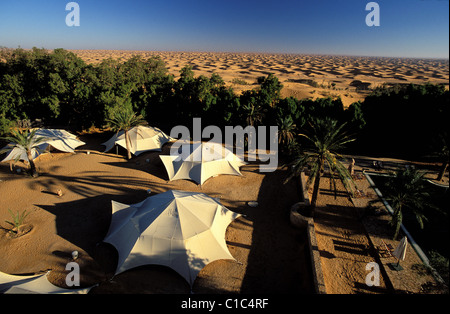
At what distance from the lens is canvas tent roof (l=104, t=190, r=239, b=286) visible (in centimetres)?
1138

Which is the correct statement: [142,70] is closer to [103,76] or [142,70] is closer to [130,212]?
[103,76]

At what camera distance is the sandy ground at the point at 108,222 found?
1116cm

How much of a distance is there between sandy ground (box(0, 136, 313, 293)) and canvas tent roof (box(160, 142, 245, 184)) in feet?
2.51

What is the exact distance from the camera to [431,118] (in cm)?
2245

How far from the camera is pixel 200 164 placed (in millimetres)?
19828

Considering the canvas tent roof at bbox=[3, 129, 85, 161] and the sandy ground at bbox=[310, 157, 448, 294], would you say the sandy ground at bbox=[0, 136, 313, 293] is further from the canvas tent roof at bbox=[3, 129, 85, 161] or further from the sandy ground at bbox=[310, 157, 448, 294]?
the sandy ground at bbox=[310, 157, 448, 294]

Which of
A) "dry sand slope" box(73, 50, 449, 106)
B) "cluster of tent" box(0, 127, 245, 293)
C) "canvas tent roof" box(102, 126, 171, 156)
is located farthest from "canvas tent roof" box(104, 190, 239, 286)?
"dry sand slope" box(73, 50, 449, 106)

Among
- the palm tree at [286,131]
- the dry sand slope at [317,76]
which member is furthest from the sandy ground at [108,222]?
the dry sand slope at [317,76]

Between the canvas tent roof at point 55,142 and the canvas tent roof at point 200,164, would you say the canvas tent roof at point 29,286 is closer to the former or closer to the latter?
the canvas tent roof at point 200,164

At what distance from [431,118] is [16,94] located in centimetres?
4957

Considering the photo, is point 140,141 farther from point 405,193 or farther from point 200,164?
point 405,193

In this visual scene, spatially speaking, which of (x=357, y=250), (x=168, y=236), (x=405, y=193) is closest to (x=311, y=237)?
(x=357, y=250)

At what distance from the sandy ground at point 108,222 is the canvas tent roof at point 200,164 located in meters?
0.76
